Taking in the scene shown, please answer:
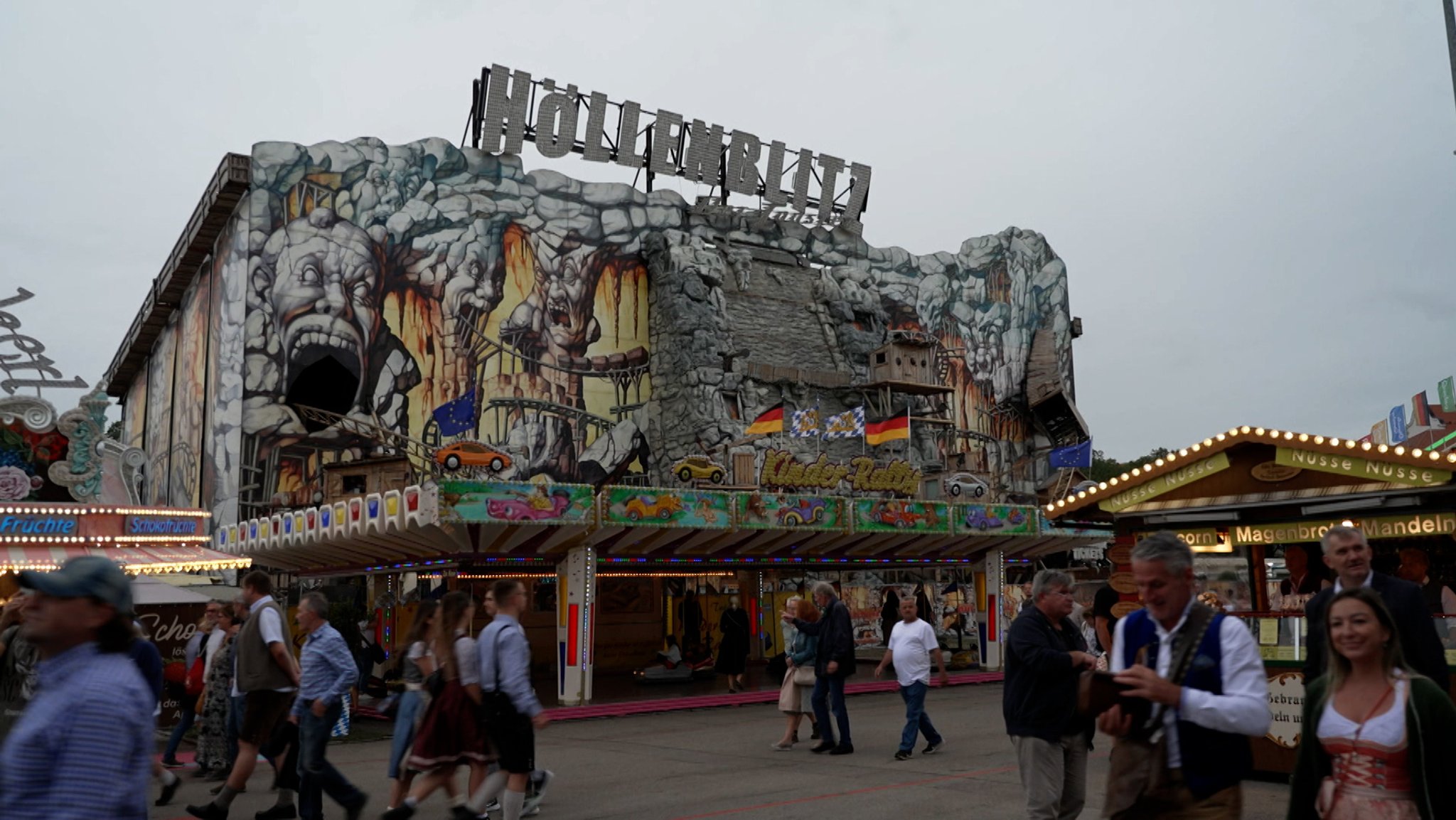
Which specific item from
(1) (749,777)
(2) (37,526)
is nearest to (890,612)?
(1) (749,777)

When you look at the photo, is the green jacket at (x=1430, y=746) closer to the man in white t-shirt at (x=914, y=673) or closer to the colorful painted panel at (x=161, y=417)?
the man in white t-shirt at (x=914, y=673)

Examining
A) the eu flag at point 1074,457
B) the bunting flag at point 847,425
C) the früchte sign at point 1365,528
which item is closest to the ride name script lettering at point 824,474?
the bunting flag at point 847,425

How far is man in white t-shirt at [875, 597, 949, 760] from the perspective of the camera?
11.7 metres

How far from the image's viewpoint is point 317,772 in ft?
25.1

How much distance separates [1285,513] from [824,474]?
13.6m

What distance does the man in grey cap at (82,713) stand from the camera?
310 cm

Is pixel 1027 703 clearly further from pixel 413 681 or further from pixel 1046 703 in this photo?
pixel 413 681

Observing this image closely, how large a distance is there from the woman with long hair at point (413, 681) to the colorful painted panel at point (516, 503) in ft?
29.6

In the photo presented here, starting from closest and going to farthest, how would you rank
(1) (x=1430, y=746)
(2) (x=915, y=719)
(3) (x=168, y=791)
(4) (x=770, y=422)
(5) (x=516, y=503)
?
(1) (x=1430, y=746) < (3) (x=168, y=791) < (2) (x=915, y=719) < (5) (x=516, y=503) < (4) (x=770, y=422)

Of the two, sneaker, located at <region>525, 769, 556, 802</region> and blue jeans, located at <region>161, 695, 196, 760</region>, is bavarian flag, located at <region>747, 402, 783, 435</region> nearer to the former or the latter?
blue jeans, located at <region>161, 695, 196, 760</region>

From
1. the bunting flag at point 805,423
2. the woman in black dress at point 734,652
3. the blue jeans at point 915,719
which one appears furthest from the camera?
the bunting flag at point 805,423

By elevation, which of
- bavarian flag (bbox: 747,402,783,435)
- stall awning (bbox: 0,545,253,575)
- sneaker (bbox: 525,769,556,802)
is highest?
bavarian flag (bbox: 747,402,783,435)

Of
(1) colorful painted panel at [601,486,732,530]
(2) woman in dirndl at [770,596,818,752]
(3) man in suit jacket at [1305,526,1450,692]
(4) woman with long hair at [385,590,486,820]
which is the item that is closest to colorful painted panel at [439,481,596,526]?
(1) colorful painted panel at [601,486,732,530]

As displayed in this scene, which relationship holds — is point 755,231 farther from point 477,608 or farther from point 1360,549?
point 1360,549
